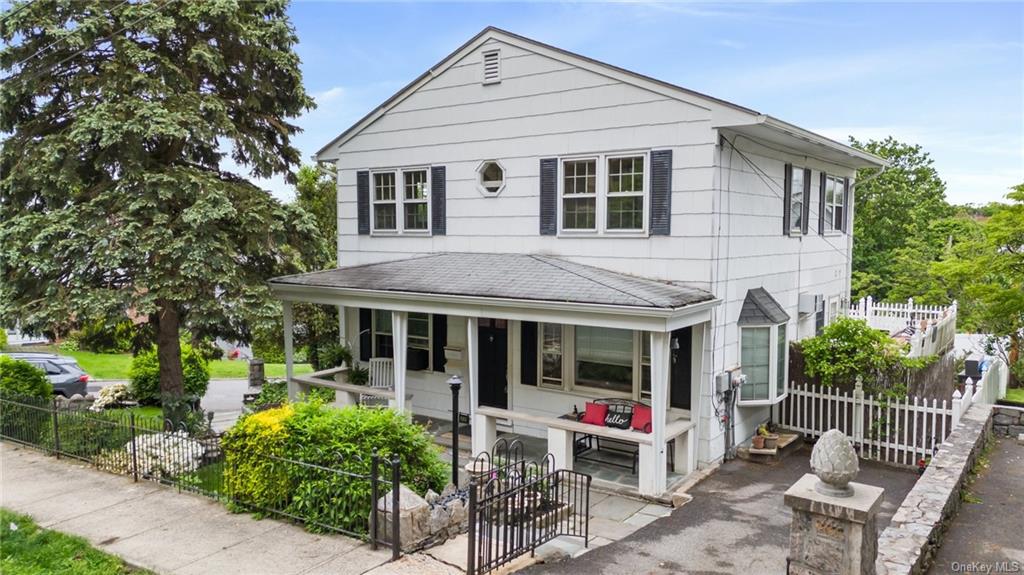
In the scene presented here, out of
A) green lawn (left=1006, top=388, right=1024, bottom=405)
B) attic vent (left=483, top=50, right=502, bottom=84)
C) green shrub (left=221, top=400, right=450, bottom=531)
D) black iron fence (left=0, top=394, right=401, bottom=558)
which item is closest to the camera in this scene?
black iron fence (left=0, top=394, right=401, bottom=558)

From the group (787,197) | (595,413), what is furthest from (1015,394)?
(595,413)

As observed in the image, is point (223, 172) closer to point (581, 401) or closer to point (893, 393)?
point (581, 401)

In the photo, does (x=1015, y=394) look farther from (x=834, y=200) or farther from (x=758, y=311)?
(x=758, y=311)

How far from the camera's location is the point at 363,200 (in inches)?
584

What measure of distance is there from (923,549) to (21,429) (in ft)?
44.4

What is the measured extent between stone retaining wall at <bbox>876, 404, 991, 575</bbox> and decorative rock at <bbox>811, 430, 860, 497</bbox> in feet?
3.46

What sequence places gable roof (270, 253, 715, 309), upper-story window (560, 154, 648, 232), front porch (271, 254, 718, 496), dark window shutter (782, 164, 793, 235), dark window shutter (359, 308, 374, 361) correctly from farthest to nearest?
dark window shutter (359, 308, 374, 361) < dark window shutter (782, 164, 793, 235) < upper-story window (560, 154, 648, 232) < gable roof (270, 253, 715, 309) < front porch (271, 254, 718, 496)

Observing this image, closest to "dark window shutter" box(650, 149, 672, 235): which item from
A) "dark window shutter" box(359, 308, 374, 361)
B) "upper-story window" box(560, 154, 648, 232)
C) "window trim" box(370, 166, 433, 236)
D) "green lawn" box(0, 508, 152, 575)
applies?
"upper-story window" box(560, 154, 648, 232)

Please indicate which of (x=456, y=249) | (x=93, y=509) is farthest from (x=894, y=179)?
(x=93, y=509)

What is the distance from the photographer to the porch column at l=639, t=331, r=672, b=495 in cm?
938

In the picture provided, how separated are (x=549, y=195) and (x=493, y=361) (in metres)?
3.38

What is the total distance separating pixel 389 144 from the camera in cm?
1425

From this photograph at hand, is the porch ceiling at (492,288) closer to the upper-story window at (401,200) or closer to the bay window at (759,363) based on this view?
the upper-story window at (401,200)

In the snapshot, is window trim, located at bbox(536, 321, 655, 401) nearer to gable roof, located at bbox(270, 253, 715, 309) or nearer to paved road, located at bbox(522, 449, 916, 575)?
gable roof, located at bbox(270, 253, 715, 309)
